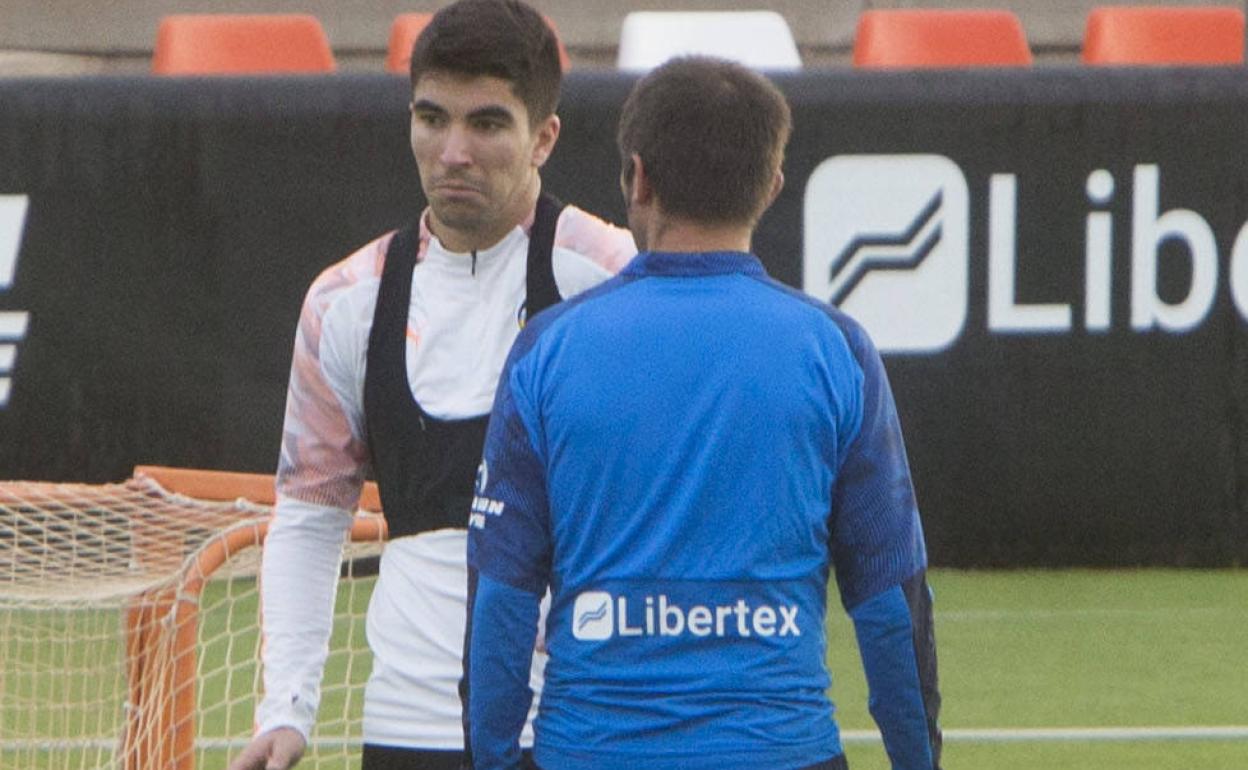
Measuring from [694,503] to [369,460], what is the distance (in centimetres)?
78

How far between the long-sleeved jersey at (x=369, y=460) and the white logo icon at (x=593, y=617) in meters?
0.44

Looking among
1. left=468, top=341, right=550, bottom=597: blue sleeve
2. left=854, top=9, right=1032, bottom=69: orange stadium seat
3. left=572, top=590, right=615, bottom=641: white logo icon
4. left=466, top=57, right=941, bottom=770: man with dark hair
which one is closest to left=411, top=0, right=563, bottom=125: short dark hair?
left=466, top=57, right=941, bottom=770: man with dark hair

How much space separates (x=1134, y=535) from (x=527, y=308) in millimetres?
5961

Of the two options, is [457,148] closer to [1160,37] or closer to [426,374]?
[426,374]

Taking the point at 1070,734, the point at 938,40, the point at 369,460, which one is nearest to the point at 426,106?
the point at 369,460

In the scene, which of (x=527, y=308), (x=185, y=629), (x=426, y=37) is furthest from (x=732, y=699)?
(x=185, y=629)

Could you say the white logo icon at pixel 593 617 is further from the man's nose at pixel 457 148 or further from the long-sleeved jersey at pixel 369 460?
the man's nose at pixel 457 148

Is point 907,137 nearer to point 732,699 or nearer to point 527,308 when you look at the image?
point 527,308

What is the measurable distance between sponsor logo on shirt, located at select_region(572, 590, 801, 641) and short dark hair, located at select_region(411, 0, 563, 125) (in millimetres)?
779

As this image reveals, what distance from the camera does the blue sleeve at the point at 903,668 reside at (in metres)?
2.43

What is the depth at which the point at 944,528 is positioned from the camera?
8461 millimetres

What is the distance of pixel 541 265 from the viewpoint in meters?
2.96

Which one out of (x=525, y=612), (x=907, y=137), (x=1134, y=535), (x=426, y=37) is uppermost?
(x=426, y=37)

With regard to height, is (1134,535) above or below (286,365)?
below
